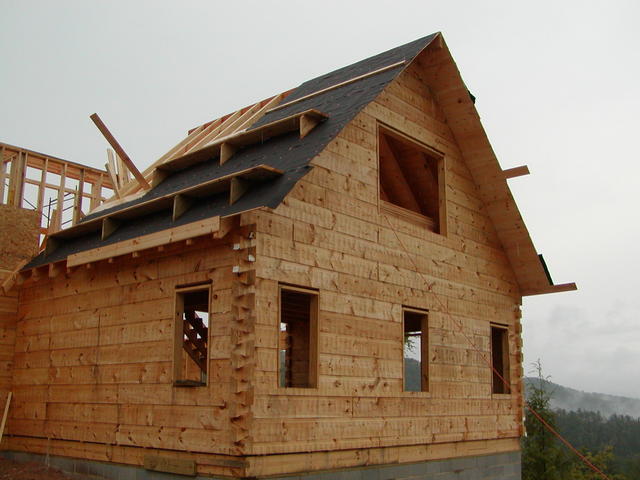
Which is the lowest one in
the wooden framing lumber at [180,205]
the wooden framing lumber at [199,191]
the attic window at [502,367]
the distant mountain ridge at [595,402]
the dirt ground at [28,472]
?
the distant mountain ridge at [595,402]

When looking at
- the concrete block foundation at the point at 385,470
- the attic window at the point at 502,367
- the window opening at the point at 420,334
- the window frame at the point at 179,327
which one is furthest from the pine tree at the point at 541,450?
the window frame at the point at 179,327

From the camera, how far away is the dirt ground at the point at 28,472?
1144 cm

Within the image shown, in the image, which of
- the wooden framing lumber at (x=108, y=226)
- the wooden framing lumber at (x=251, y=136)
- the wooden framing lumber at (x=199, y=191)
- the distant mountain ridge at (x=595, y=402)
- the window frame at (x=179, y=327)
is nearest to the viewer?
the wooden framing lumber at (x=199, y=191)

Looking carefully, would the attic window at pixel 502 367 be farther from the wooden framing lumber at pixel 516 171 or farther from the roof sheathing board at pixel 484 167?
the wooden framing lumber at pixel 516 171

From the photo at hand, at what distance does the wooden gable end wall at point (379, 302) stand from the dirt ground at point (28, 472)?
4564mm

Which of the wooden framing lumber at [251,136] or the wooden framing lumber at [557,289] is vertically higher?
the wooden framing lumber at [251,136]

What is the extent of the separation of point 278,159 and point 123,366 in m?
3.85

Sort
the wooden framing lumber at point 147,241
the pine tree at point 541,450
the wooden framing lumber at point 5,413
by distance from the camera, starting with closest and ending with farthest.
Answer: the wooden framing lumber at point 147,241 < the wooden framing lumber at point 5,413 < the pine tree at point 541,450

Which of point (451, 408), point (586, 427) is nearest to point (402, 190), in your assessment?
point (451, 408)

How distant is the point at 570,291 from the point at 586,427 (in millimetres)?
84009

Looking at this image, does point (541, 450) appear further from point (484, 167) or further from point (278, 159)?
point (278, 159)

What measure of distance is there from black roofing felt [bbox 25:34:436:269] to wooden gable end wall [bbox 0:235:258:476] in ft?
1.59

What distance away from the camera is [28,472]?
1175 cm

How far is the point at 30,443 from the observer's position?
1266 cm
